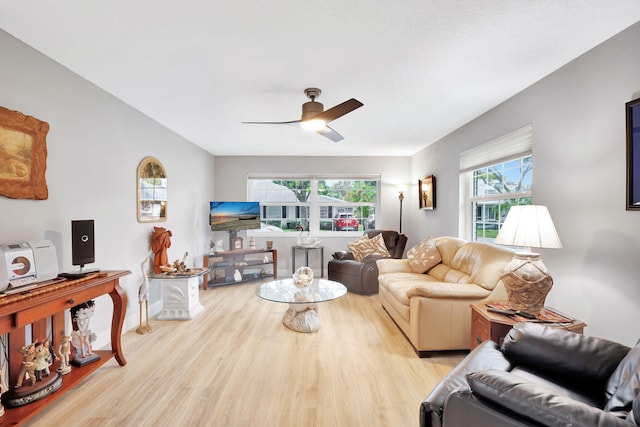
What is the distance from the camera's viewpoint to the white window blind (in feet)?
8.65

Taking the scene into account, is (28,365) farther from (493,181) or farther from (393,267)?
(493,181)

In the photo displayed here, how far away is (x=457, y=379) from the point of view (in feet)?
4.58

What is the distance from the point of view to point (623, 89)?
181 centimetres

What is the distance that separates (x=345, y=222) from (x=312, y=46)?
4.17m

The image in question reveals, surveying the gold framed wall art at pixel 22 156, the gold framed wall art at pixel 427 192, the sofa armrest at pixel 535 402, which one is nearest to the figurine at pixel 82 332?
the gold framed wall art at pixel 22 156

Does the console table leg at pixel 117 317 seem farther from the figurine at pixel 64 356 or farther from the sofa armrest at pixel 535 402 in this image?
the sofa armrest at pixel 535 402

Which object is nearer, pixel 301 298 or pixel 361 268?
pixel 301 298

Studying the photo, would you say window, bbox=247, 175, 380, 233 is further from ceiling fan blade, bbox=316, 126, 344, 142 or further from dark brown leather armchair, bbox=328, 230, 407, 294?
ceiling fan blade, bbox=316, 126, 344, 142

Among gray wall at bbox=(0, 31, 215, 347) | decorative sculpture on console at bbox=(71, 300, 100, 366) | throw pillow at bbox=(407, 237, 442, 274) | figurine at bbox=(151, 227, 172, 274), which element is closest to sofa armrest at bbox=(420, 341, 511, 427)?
throw pillow at bbox=(407, 237, 442, 274)

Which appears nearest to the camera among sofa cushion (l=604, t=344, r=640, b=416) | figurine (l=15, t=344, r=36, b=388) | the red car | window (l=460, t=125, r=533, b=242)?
sofa cushion (l=604, t=344, r=640, b=416)

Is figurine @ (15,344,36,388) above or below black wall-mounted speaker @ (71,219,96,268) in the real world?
below

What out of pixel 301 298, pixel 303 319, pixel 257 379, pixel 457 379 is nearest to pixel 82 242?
pixel 257 379

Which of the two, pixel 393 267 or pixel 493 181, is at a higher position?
pixel 493 181

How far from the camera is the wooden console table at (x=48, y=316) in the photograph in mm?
1595
